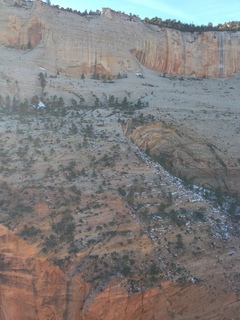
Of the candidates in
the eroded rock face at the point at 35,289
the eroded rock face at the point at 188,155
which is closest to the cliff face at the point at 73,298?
the eroded rock face at the point at 35,289

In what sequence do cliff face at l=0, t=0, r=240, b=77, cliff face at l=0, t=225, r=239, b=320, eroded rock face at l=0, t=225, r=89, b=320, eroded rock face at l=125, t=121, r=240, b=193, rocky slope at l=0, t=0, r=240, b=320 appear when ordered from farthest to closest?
cliff face at l=0, t=0, r=240, b=77, eroded rock face at l=125, t=121, r=240, b=193, rocky slope at l=0, t=0, r=240, b=320, eroded rock face at l=0, t=225, r=89, b=320, cliff face at l=0, t=225, r=239, b=320

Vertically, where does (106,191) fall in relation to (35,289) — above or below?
above

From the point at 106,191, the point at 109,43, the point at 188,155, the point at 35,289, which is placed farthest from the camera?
the point at 109,43

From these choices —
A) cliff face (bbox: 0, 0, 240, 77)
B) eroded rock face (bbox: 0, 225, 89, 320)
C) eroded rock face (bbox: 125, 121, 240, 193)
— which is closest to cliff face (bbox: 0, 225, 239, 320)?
eroded rock face (bbox: 0, 225, 89, 320)

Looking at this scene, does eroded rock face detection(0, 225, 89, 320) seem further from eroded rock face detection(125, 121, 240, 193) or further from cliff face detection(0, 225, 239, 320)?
eroded rock face detection(125, 121, 240, 193)

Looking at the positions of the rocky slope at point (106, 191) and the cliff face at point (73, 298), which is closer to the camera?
the cliff face at point (73, 298)

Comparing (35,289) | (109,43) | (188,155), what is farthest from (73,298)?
Answer: (109,43)

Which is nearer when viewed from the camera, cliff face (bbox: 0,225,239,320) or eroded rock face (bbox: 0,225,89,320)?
cliff face (bbox: 0,225,239,320)

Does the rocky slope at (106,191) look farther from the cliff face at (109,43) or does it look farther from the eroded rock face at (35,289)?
the cliff face at (109,43)

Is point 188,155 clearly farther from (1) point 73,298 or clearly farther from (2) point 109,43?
(2) point 109,43

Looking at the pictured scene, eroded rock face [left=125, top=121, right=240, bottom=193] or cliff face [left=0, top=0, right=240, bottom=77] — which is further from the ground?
cliff face [left=0, top=0, right=240, bottom=77]
